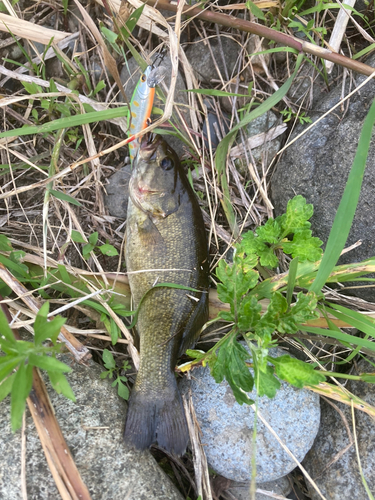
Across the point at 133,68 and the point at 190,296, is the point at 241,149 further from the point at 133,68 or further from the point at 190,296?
the point at 190,296

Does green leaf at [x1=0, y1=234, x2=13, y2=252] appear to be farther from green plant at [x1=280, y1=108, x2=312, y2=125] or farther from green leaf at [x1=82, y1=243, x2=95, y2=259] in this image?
green plant at [x1=280, y1=108, x2=312, y2=125]

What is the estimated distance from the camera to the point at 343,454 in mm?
2523

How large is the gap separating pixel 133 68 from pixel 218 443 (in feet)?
9.37

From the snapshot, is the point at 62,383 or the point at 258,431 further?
the point at 258,431

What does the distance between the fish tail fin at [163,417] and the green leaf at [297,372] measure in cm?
91

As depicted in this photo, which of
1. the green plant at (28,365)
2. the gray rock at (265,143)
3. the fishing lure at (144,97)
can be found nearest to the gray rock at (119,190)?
the fishing lure at (144,97)

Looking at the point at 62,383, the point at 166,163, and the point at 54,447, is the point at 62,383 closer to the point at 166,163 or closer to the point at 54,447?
the point at 54,447

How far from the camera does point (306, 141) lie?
275cm

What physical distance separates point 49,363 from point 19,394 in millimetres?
164

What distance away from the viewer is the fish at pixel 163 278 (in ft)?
8.06

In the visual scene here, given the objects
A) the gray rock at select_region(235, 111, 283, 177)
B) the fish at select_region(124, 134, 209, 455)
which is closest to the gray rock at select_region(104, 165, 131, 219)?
the fish at select_region(124, 134, 209, 455)

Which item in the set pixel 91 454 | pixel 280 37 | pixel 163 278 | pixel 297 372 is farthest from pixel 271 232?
pixel 91 454

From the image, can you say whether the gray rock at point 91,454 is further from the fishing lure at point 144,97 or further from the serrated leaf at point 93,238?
the fishing lure at point 144,97

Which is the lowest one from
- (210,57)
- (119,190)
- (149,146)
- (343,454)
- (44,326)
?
(343,454)
